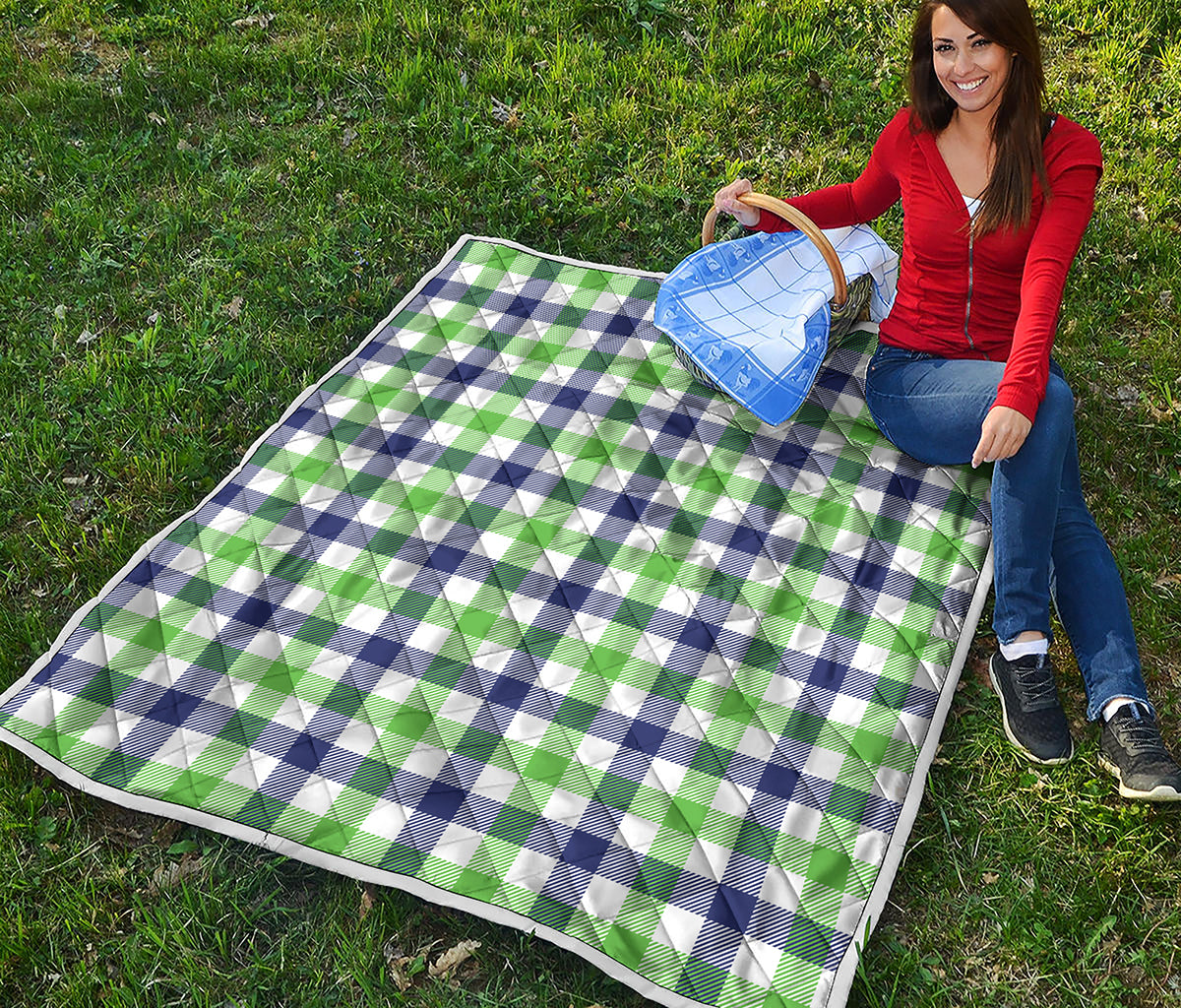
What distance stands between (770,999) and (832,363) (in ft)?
6.58

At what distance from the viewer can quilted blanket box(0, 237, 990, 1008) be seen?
2.32 m

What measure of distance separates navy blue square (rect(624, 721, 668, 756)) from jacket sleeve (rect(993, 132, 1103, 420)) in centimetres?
114

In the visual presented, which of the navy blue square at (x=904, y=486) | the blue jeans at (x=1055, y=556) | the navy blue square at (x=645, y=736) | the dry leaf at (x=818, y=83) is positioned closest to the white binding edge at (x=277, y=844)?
the navy blue square at (x=645, y=736)

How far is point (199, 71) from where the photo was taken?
15.4 ft

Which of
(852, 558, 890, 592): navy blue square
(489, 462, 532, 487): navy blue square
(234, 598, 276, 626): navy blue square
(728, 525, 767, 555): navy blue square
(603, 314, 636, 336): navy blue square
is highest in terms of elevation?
(603, 314, 636, 336): navy blue square

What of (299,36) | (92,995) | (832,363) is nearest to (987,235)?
(832,363)

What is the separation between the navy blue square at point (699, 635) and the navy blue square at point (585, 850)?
576mm

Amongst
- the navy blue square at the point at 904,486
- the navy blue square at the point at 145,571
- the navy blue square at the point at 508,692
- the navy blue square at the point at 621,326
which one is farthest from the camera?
the navy blue square at the point at 621,326

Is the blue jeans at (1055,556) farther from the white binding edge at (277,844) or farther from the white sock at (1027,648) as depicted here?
the white binding edge at (277,844)

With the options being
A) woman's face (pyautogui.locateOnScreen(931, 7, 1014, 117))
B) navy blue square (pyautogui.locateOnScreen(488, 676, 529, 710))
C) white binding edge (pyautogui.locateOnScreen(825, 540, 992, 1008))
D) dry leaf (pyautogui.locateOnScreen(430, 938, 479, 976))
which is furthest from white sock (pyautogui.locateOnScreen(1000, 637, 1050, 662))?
dry leaf (pyautogui.locateOnScreen(430, 938, 479, 976))

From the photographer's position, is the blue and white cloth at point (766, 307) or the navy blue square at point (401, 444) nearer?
the blue and white cloth at point (766, 307)

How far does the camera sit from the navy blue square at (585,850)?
2334 mm

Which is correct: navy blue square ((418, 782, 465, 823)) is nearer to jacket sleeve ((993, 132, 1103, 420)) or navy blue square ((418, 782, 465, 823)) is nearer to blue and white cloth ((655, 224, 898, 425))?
blue and white cloth ((655, 224, 898, 425))

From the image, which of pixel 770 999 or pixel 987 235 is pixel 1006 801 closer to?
pixel 770 999
